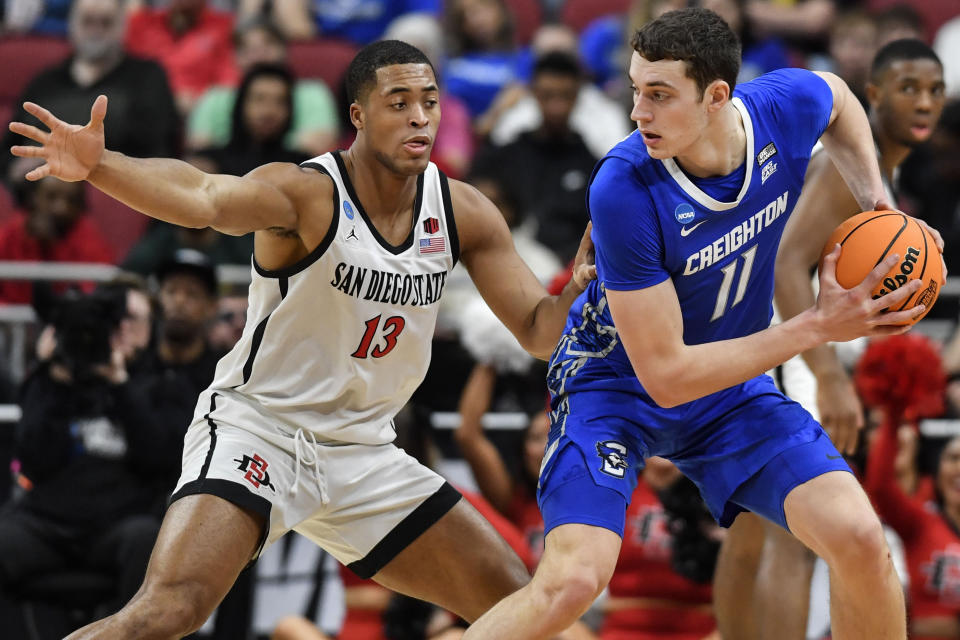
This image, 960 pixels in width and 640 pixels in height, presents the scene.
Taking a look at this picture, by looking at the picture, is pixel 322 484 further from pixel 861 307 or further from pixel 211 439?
pixel 861 307

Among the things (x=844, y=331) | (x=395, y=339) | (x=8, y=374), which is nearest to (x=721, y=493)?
(x=844, y=331)

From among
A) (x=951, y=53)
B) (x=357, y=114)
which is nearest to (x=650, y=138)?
(x=357, y=114)

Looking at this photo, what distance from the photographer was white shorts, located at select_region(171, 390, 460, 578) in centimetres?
477

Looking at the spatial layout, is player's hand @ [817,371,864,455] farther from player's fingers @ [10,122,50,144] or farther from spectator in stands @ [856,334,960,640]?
player's fingers @ [10,122,50,144]

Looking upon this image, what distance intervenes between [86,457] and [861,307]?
432cm

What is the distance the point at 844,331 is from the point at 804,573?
1389 millimetres

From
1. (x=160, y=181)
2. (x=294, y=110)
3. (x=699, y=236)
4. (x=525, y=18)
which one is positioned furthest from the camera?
(x=525, y=18)

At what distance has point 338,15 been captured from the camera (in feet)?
36.9

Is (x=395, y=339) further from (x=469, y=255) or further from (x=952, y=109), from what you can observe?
(x=952, y=109)

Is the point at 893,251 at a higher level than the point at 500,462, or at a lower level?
higher

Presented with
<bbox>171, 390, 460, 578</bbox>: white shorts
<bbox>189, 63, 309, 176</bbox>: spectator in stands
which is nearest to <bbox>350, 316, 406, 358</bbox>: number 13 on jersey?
<bbox>171, 390, 460, 578</bbox>: white shorts

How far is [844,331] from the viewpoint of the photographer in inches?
171

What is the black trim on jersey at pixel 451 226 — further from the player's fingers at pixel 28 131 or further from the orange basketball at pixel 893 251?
the player's fingers at pixel 28 131

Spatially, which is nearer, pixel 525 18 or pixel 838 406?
pixel 838 406
